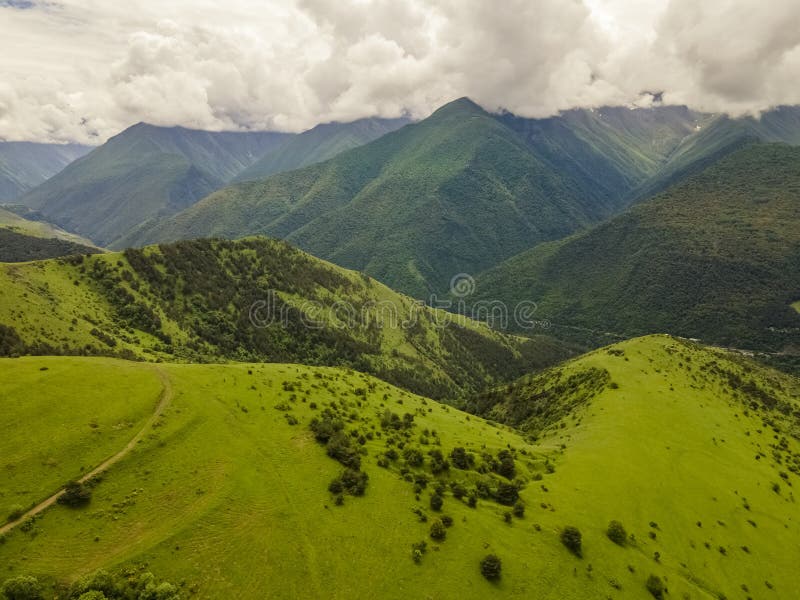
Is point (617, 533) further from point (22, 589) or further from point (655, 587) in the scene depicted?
point (22, 589)

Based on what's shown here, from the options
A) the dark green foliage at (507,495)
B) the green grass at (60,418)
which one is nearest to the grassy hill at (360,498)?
the dark green foliage at (507,495)

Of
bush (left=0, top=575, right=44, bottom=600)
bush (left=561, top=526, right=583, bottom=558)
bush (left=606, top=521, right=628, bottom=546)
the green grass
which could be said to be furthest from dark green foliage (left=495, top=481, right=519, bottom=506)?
bush (left=0, top=575, right=44, bottom=600)

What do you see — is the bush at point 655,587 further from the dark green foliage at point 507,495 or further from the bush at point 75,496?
the bush at point 75,496

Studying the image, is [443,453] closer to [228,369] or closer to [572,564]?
[572,564]

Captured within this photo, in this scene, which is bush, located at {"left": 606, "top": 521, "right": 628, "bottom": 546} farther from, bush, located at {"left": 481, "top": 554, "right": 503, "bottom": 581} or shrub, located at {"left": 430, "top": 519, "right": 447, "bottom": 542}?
shrub, located at {"left": 430, "top": 519, "right": 447, "bottom": 542}

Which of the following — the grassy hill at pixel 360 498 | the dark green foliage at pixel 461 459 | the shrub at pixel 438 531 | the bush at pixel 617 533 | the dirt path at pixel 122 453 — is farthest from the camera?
the dark green foliage at pixel 461 459

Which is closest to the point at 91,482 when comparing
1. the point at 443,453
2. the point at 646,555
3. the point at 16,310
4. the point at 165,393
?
the point at 165,393

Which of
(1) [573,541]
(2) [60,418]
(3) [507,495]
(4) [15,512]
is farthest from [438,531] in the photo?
(2) [60,418]
